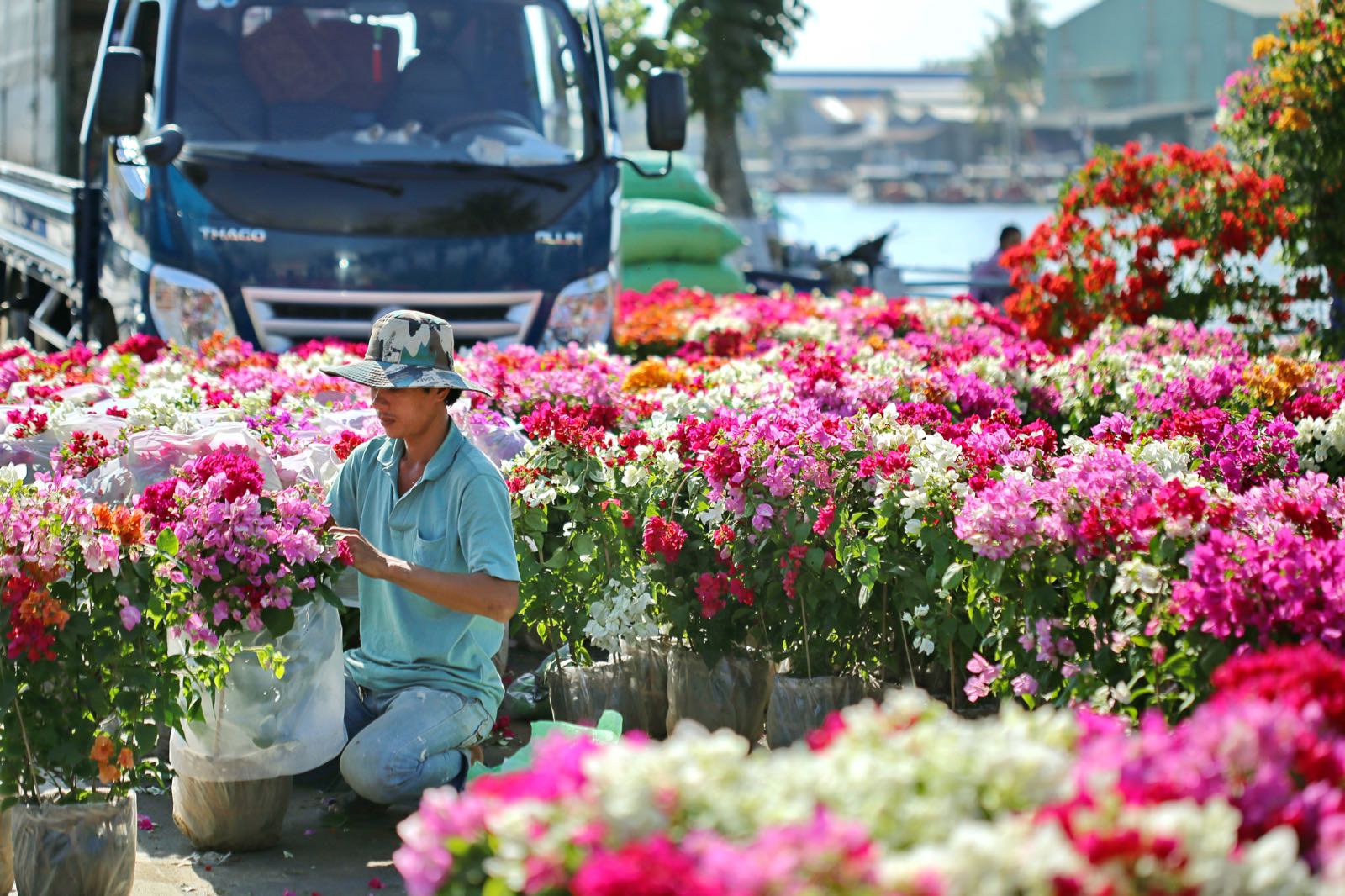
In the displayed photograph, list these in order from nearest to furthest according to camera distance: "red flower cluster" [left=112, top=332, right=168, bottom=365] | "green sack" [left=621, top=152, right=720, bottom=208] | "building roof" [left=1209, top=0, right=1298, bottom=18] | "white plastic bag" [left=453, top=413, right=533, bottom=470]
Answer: "white plastic bag" [left=453, top=413, right=533, bottom=470] → "red flower cluster" [left=112, top=332, right=168, bottom=365] → "green sack" [left=621, top=152, right=720, bottom=208] → "building roof" [left=1209, top=0, right=1298, bottom=18]

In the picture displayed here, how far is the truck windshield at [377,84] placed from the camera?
9133 mm

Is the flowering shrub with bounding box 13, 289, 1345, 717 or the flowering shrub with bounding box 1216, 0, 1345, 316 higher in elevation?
the flowering shrub with bounding box 1216, 0, 1345, 316

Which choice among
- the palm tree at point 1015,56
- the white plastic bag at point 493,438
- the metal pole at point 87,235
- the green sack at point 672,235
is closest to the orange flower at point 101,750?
the white plastic bag at point 493,438

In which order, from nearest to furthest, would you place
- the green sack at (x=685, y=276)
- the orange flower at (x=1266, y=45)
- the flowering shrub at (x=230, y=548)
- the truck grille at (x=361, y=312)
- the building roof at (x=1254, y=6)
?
the flowering shrub at (x=230, y=548), the truck grille at (x=361, y=312), the orange flower at (x=1266, y=45), the green sack at (x=685, y=276), the building roof at (x=1254, y=6)

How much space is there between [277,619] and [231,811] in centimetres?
67

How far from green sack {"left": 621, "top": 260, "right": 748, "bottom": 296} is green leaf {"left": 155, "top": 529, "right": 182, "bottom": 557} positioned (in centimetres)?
1349

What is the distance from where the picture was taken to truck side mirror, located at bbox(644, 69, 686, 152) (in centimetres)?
966

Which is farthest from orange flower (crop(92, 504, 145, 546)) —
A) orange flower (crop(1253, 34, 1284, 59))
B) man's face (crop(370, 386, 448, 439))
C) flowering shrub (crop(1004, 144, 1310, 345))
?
orange flower (crop(1253, 34, 1284, 59))

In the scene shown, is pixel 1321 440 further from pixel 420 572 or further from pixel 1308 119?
pixel 1308 119

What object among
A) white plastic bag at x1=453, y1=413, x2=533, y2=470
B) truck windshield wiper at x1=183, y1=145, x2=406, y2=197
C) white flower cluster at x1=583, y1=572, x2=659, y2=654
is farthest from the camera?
truck windshield wiper at x1=183, y1=145, x2=406, y2=197

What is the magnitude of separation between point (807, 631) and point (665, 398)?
166cm

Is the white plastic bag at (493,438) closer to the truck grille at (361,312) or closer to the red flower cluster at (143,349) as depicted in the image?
the red flower cluster at (143,349)

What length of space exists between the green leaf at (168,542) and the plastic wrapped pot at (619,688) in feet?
6.02

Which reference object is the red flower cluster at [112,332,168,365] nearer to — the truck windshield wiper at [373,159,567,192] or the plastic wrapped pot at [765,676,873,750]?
the truck windshield wiper at [373,159,567,192]
